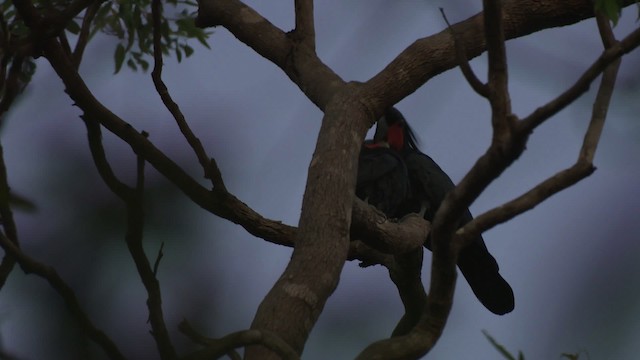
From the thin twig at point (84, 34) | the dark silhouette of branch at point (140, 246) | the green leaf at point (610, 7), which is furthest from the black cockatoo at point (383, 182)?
the dark silhouette of branch at point (140, 246)

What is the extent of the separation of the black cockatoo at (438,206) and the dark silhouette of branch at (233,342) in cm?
303

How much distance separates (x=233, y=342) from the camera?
1899 mm

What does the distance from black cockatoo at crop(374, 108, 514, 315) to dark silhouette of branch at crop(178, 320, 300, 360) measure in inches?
119

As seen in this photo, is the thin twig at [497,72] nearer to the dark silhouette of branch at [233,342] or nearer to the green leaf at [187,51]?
the dark silhouette of branch at [233,342]

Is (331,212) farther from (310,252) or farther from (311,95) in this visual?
(311,95)

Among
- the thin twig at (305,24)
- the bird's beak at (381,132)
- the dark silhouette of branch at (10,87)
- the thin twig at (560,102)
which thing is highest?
the bird's beak at (381,132)

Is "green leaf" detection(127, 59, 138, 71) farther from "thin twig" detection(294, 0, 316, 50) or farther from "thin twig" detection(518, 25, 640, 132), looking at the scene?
"thin twig" detection(518, 25, 640, 132)

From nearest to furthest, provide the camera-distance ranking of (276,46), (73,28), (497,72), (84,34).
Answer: (497,72)
(84,34)
(276,46)
(73,28)

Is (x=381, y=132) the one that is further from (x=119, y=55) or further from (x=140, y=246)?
(x=140, y=246)

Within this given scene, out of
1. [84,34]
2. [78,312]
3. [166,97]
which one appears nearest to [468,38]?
[166,97]

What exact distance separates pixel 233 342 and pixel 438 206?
379cm

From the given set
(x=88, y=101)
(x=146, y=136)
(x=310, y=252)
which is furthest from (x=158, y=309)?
(x=88, y=101)

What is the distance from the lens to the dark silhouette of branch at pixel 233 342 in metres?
1.49

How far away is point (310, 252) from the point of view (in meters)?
2.88
